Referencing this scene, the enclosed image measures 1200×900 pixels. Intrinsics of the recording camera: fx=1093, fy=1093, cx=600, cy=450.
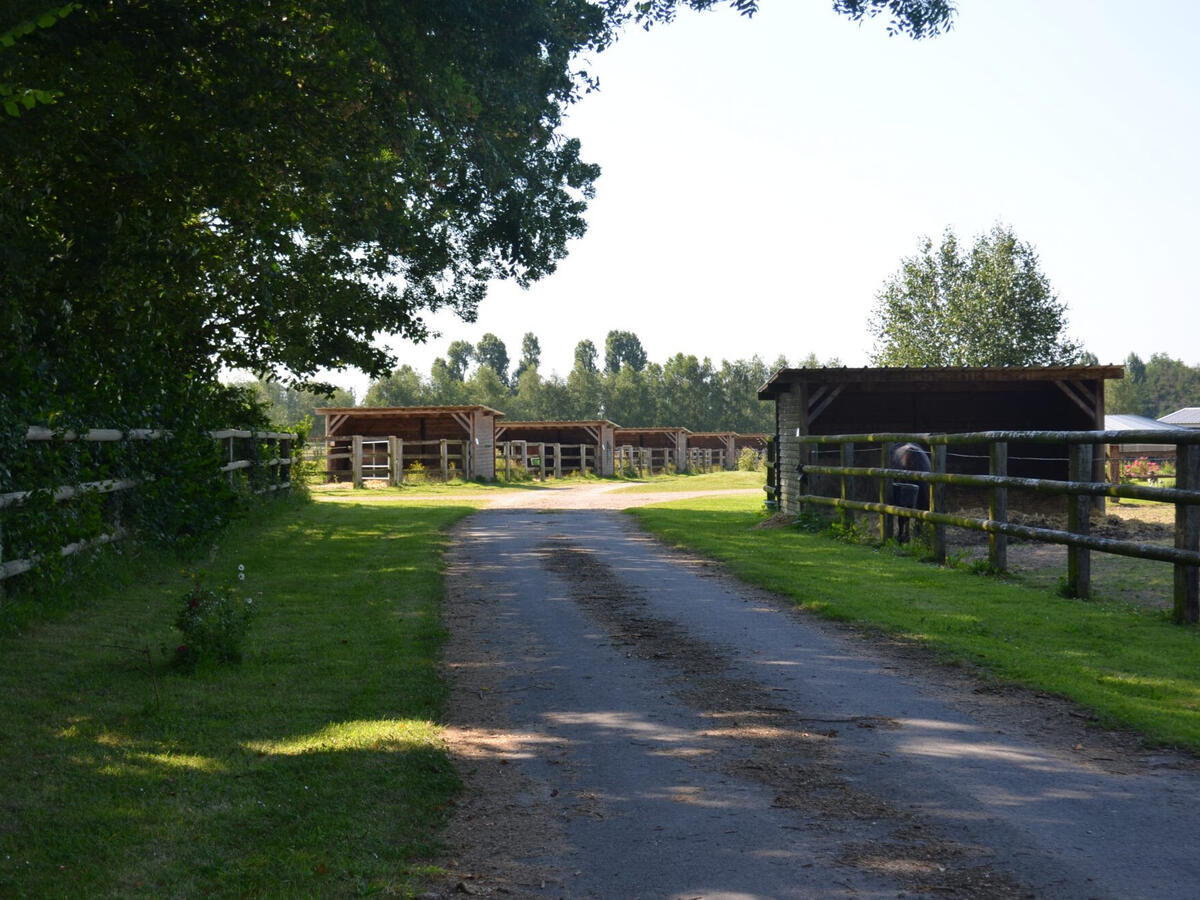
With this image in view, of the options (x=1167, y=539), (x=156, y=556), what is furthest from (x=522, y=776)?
(x=1167, y=539)

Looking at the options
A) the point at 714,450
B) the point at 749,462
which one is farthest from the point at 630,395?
the point at 749,462

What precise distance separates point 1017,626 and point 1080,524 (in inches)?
83.5

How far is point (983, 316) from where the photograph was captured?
63.6 meters

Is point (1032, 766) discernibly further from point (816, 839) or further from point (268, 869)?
point (268, 869)

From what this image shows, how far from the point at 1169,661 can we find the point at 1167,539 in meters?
9.35

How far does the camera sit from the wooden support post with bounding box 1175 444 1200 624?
8680mm

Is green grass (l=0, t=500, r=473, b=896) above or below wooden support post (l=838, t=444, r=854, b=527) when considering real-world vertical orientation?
below

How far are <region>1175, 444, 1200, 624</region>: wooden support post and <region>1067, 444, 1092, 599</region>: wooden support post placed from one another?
45.4 inches

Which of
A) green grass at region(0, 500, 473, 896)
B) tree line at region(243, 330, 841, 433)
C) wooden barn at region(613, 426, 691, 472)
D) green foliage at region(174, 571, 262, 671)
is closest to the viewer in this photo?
green grass at region(0, 500, 473, 896)

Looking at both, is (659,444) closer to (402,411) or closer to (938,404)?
(402,411)

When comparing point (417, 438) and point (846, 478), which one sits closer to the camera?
point (846, 478)

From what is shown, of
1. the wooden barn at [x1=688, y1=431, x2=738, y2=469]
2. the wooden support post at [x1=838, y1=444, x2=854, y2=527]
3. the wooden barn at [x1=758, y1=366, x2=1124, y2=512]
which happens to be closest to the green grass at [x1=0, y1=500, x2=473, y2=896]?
the wooden support post at [x1=838, y1=444, x2=854, y2=527]

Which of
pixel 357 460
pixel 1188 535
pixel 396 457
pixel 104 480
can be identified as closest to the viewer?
pixel 1188 535

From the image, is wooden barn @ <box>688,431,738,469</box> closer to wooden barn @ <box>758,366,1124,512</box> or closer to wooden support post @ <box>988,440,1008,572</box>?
wooden barn @ <box>758,366,1124,512</box>
